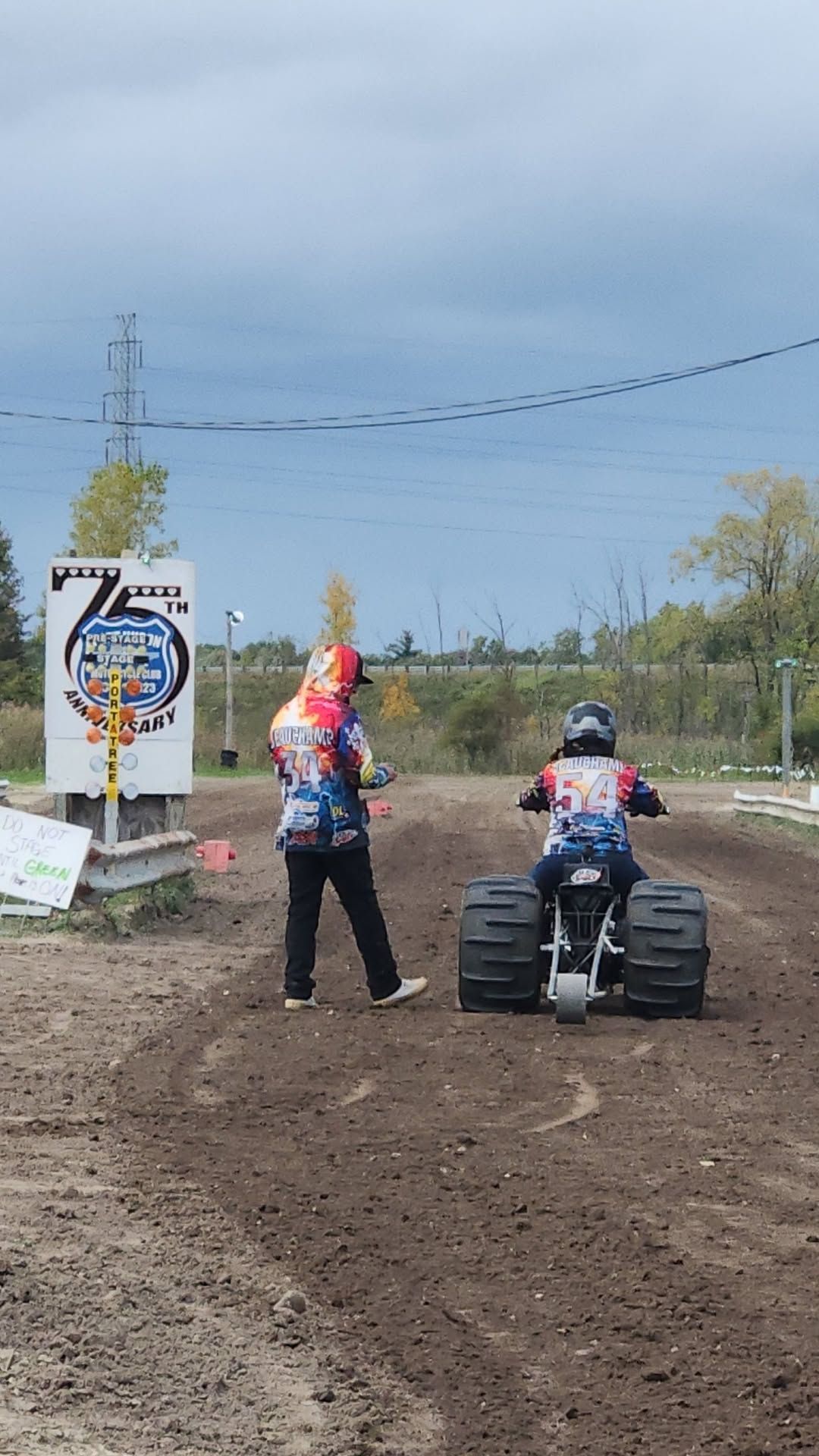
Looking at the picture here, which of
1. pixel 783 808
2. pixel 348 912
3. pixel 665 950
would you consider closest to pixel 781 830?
pixel 783 808

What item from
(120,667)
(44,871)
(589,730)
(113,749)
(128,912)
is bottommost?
(128,912)

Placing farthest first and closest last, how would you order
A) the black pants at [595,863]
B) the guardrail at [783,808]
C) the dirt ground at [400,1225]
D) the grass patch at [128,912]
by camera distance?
1. the guardrail at [783,808]
2. the grass patch at [128,912]
3. the black pants at [595,863]
4. the dirt ground at [400,1225]

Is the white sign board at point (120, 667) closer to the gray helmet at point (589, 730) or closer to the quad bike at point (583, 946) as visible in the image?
the gray helmet at point (589, 730)

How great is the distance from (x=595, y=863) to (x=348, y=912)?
1477 mm

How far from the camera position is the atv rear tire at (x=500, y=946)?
1105cm

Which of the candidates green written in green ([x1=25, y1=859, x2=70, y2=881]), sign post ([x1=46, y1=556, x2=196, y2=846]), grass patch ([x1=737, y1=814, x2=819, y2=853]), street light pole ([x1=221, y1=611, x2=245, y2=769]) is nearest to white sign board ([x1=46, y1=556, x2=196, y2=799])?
sign post ([x1=46, y1=556, x2=196, y2=846])

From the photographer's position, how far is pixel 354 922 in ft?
38.4

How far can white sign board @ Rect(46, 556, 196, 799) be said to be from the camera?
1614 centimetres

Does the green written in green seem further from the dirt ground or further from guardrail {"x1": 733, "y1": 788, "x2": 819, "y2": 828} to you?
guardrail {"x1": 733, "y1": 788, "x2": 819, "y2": 828}

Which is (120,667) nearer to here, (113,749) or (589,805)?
(113,749)

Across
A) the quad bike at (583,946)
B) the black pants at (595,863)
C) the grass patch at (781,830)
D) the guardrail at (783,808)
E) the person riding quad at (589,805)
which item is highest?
the person riding quad at (589,805)

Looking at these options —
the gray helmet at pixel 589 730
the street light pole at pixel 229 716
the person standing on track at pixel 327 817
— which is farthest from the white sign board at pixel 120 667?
the street light pole at pixel 229 716

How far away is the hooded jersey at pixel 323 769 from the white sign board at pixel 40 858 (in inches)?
138

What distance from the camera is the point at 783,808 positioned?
33.5 m
